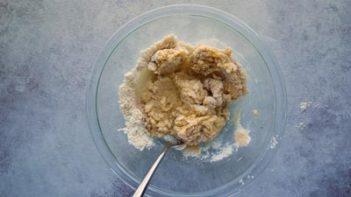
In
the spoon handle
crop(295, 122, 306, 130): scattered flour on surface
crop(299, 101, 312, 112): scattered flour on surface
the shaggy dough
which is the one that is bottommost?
crop(295, 122, 306, 130): scattered flour on surface

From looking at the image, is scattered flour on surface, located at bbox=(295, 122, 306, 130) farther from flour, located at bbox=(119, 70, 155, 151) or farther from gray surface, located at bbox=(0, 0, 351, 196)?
flour, located at bbox=(119, 70, 155, 151)

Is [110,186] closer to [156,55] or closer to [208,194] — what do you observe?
[208,194]

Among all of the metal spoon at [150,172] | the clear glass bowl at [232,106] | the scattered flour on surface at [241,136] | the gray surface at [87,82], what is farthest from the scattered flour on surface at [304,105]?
the metal spoon at [150,172]

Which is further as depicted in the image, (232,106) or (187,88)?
(232,106)

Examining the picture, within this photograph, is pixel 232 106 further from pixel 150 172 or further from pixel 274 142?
pixel 150 172

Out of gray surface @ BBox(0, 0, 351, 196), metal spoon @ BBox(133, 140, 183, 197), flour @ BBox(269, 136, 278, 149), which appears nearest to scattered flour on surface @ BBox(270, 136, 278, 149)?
flour @ BBox(269, 136, 278, 149)

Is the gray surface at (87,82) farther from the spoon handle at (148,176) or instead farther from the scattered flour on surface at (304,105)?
the spoon handle at (148,176)

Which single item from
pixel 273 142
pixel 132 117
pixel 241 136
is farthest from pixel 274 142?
pixel 132 117
